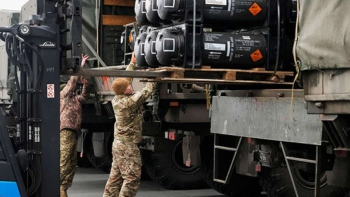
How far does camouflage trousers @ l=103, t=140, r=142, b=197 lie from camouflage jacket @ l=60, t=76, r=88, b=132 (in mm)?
1187

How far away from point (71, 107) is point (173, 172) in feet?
11.0

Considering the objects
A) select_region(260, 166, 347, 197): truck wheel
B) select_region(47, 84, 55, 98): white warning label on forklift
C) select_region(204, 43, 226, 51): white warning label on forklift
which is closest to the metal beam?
select_region(47, 84, 55, 98): white warning label on forklift

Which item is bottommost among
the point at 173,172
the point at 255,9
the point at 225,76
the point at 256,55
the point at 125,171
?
the point at 173,172

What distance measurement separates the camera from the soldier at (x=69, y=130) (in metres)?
11.0

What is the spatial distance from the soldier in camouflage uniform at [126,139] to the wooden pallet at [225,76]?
103cm

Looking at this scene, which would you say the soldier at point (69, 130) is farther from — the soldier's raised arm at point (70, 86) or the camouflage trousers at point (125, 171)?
the camouflage trousers at point (125, 171)

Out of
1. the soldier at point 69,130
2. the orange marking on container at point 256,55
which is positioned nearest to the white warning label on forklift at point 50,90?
the orange marking on container at point 256,55

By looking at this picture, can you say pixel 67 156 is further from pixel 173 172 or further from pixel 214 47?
pixel 173 172

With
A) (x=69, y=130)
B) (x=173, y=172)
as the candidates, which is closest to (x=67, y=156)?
(x=69, y=130)

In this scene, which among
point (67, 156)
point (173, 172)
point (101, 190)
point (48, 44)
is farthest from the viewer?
point (101, 190)

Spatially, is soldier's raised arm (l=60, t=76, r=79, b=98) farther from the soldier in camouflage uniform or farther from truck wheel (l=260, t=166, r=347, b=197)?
truck wheel (l=260, t=166, r=347, b=197)

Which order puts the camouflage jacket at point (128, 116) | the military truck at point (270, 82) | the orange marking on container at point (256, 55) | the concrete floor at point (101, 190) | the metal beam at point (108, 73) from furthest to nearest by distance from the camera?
1. the concrete floor at point (101, 190)
2. the camouflage jacket at point (128, 116)
3. the orange marking on container at point (256, 55)
4. the metal beam at point (108, 73)
5. the military truck at point (270, 82)

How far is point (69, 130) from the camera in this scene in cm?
1123

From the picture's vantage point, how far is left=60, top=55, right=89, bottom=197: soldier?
11047 millimetres
